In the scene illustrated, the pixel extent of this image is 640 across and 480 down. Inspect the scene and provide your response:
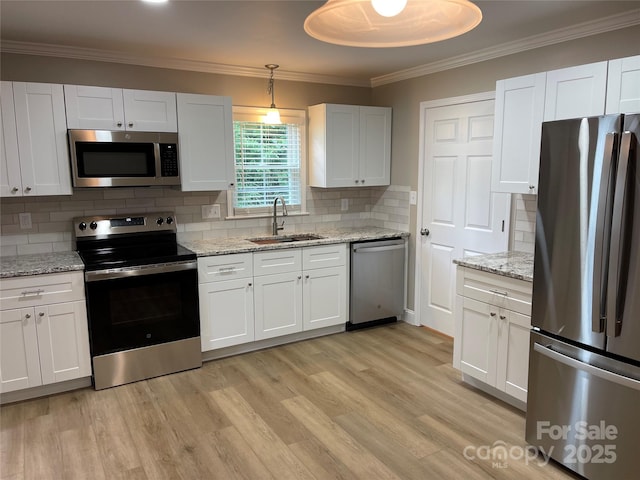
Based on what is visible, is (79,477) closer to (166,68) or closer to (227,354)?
(227,354)

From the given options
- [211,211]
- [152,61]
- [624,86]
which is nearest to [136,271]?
[211,211]

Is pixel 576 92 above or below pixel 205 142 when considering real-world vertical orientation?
above

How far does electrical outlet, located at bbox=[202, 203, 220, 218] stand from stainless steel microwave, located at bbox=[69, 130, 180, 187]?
54 centimetres

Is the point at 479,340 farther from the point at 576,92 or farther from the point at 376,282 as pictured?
the point at 576,92

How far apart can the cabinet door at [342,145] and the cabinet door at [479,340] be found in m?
1.80

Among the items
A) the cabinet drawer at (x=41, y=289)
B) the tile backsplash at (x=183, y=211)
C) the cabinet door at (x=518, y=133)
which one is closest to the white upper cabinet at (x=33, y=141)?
the tile backsplash at (x=183, y=211)

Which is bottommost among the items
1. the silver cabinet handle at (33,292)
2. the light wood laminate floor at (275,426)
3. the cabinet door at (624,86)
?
the light wood laminate floor at (275,426)

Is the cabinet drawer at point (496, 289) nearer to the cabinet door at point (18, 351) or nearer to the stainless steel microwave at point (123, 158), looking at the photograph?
the stainless steel microwave at point (123, 158)

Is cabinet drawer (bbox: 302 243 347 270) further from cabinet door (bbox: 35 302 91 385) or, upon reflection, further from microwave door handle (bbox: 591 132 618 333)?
microwave door handle (bbox: 591 132 618 333)

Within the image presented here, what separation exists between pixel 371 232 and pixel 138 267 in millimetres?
2208

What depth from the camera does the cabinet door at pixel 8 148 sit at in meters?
3.00

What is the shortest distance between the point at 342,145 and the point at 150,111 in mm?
1734

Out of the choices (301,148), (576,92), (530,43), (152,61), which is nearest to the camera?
(576,92)

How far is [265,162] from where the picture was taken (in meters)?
4.34
